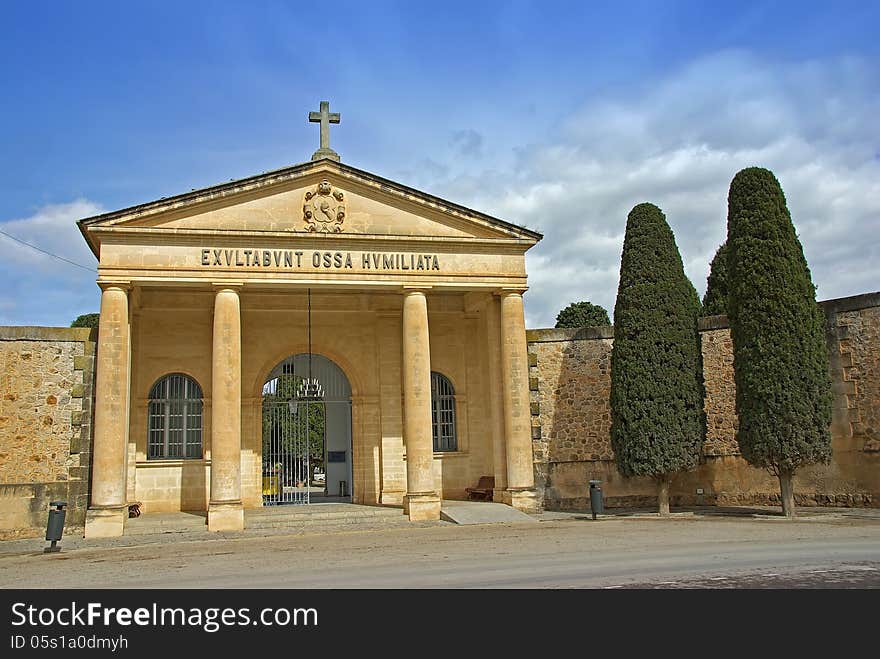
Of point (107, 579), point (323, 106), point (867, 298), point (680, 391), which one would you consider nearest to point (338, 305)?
point (323, 106)

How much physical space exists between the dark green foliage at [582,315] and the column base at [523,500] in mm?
21672

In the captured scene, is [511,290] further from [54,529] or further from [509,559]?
[54,529]

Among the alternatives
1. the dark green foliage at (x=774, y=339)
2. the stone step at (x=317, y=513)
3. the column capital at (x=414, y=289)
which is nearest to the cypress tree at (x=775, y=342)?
the dark green foliage at (x=774, y=339)

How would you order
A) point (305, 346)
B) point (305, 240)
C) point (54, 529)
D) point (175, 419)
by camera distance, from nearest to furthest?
point (54, 529), point (305, 240), point (175, 419), point (305, 346)

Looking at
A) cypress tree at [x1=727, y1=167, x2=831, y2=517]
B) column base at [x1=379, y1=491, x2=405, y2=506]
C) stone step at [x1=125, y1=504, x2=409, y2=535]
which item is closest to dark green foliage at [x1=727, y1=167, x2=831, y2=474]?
cypress tree at [x1=727, y1=167, x2=831, y2=517]

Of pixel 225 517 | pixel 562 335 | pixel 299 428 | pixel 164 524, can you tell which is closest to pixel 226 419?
pixel 225 517

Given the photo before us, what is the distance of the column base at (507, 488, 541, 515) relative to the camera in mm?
17531

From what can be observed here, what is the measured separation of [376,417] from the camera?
1994cm

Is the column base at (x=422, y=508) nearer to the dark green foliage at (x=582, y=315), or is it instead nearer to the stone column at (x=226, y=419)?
the stone column at (x=226, y=419)

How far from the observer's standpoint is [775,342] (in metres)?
15.8

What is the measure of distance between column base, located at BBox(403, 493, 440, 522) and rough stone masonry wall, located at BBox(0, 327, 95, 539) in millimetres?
7041

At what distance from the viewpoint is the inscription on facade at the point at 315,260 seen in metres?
16.8

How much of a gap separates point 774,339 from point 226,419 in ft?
37.8

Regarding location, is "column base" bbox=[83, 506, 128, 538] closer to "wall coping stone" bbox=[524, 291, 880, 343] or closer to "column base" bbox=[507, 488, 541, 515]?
"column base" bbox=[507, 488, 541, 515]
